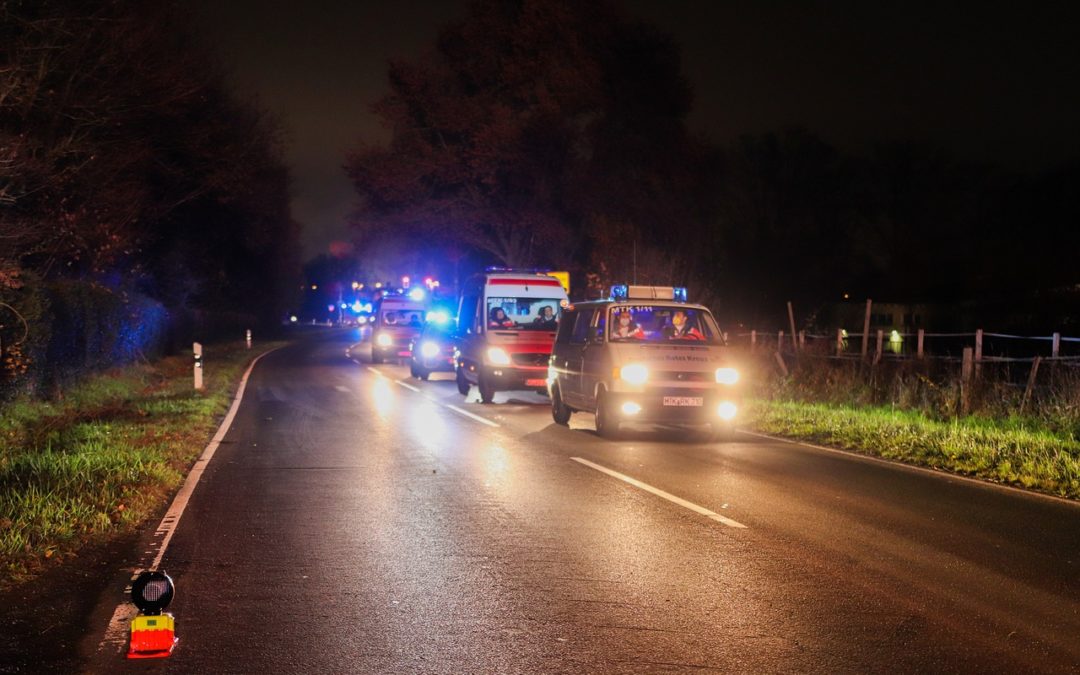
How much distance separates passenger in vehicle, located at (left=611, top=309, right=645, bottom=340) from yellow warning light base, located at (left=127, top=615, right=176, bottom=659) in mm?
10708

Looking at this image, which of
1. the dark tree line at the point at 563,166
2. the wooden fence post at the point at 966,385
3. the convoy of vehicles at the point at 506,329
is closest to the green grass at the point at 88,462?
the convoy of vehicles at the point at 506,329

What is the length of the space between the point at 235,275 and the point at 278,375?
24.1 metres


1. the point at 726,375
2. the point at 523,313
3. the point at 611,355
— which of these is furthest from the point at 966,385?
the point at 523,313

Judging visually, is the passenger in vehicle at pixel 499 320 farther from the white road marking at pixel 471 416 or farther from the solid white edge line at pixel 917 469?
the solid white edge line at pixel 917 469

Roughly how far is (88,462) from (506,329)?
1085 centimetres

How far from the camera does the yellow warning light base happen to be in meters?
5.42

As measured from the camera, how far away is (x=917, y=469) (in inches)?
486

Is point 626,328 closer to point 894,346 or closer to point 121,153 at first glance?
point 894,346

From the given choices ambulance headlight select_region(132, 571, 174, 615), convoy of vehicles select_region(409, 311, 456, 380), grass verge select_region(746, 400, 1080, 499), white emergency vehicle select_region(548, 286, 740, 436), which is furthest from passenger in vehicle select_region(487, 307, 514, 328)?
ambulance headlight select_region(132, 571, 174, 615)

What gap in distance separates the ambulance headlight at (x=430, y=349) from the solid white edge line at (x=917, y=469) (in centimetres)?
1339

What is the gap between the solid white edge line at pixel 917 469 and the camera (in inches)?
409

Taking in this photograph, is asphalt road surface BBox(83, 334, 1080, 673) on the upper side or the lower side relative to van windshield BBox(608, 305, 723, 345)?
lower

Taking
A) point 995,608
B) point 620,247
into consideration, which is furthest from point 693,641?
point 620,247

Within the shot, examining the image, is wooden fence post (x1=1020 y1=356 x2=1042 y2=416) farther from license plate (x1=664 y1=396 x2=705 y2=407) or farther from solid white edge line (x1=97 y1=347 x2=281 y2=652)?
solid white edge line (x1=97 y1=347 x2=281 y2=652)
